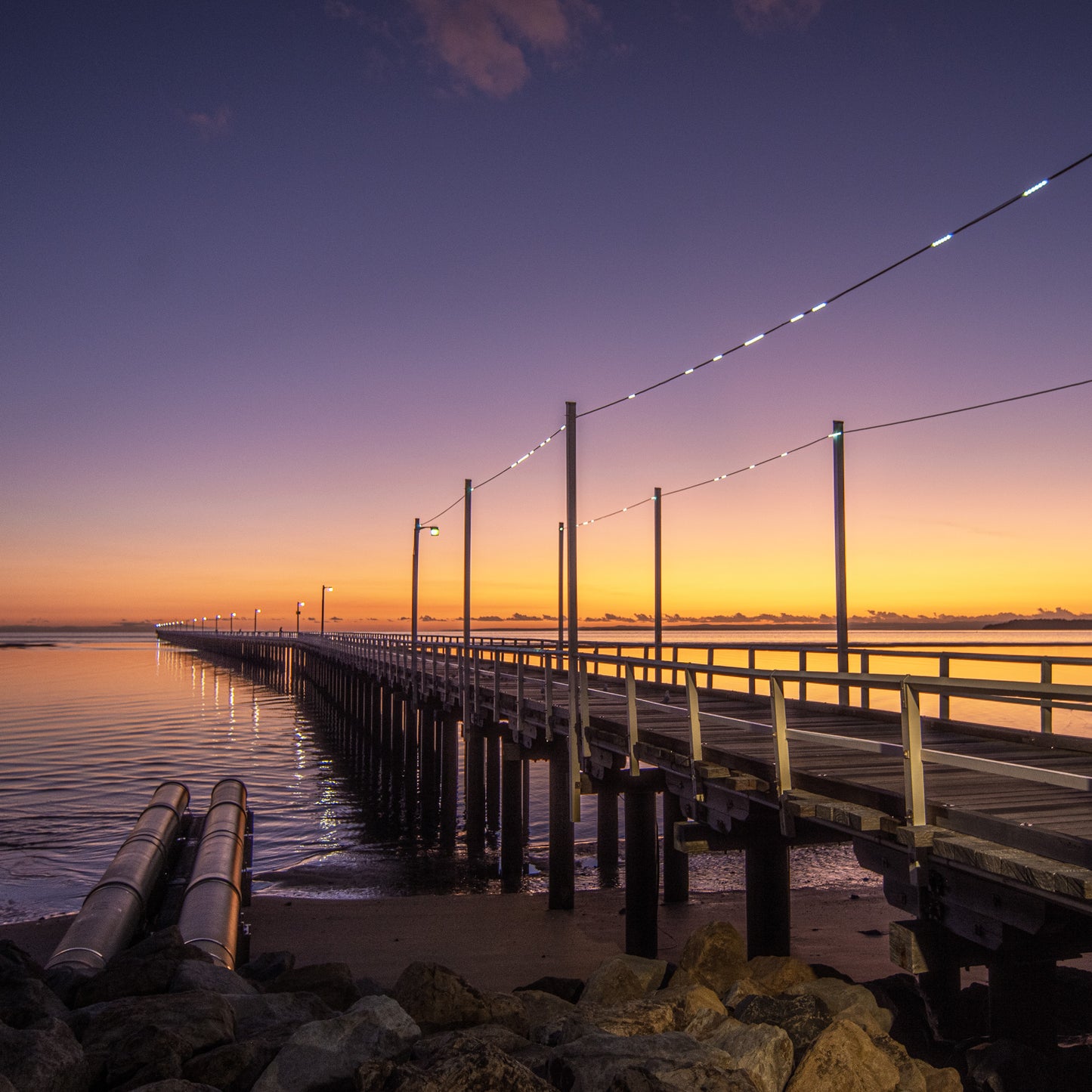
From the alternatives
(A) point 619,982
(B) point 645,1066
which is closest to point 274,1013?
(A) point 619,982

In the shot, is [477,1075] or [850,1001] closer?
[477,1075]

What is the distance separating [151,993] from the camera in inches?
339

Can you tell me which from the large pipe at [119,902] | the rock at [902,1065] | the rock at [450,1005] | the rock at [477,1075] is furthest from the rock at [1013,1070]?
the large pipe at [119,902]

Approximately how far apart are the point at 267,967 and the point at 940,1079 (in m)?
7.42

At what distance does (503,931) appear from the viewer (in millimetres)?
13695

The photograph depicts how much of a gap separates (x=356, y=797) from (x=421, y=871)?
1013cm

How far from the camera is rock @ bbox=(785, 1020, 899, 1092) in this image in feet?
20.3

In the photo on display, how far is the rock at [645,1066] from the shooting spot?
5.88 metres

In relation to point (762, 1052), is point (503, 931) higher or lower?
lower

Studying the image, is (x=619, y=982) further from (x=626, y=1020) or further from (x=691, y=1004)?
(x=626, y=1020)

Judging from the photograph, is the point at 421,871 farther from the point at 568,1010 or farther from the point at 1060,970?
the point at 1060,970

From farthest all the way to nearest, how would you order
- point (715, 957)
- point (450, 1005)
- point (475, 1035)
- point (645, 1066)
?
point (715, 957) < point (450, 1005) < point (475, 1035) < point (645, 1066)

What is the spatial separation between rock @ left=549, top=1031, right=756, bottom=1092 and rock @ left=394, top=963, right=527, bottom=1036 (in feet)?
5.19

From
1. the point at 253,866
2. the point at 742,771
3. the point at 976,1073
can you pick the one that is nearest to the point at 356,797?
the point at 253,866
